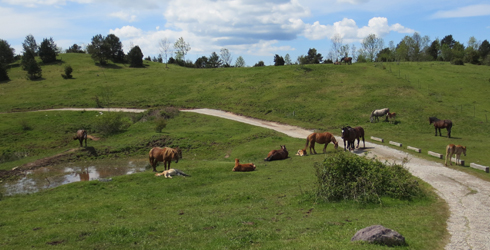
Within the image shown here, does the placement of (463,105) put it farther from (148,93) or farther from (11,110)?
(11,110)

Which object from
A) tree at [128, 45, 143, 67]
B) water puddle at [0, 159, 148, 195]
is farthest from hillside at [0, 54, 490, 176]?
water puddle at [0, 159, 148, 195]

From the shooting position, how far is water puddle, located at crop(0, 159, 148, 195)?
22.7 meters

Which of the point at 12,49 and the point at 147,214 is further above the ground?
the point at 12,49

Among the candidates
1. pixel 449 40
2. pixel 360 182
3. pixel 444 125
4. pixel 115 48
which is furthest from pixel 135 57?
pixel 449 40

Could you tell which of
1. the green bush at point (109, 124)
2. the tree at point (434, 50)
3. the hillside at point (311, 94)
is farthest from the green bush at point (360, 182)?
the tree at point (434, 50)

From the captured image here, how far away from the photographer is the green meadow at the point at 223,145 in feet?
33.2

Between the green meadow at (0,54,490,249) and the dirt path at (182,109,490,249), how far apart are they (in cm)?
52

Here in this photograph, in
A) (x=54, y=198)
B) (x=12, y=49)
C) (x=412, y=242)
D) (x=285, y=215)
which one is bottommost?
(x=54, y=198)

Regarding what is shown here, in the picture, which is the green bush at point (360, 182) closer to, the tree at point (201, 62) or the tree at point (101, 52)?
the tree at point (101, 52)

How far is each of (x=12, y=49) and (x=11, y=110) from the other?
54156mm

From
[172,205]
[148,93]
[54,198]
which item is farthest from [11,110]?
[172,205]

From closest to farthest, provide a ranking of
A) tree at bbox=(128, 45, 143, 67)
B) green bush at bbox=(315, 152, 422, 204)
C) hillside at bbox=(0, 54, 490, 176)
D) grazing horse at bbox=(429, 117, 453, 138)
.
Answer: green bush at bbox=(315, 152, 422, 204) → grazing horse at bbox=(429, 117, 453, 138) → hillside at bbox=(0, 54, 490, 176) → tree at bbox=(128, 45, 143, 67)

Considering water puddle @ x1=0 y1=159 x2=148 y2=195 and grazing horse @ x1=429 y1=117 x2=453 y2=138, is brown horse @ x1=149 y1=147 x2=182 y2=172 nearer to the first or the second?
water puddle @ x1=0 y1=159 x2=148 y2=195

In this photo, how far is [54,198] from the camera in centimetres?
1586
